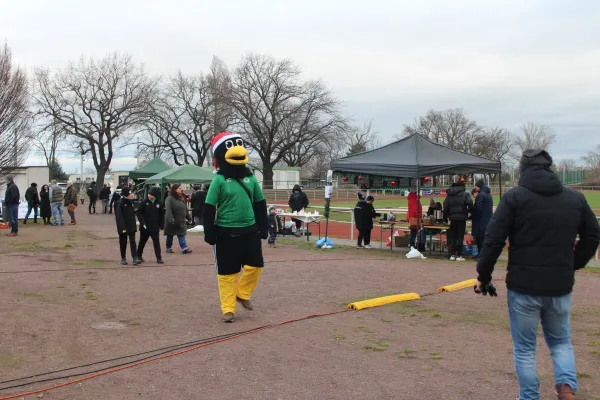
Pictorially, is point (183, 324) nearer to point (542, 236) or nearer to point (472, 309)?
point (472, 309)

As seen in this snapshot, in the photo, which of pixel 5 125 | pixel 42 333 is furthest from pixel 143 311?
pixel 5 125

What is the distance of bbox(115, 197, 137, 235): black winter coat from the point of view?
436 inches

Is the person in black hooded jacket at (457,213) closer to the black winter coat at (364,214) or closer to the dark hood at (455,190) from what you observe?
the dark hood at (455,190)

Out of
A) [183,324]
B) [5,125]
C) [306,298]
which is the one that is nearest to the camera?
[183,324]

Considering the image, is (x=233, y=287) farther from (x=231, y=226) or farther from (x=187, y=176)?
(x=187, y=176)

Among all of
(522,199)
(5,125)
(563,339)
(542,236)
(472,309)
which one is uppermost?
(5,125)

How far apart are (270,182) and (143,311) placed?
53.7 metres

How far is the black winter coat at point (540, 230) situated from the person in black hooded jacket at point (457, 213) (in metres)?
9.12

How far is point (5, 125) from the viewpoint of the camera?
786 inches

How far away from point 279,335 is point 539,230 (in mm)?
3120

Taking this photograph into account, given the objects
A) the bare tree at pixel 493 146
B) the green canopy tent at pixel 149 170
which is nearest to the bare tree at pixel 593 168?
the bare tree at pixel 493 146

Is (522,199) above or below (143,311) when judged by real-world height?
above

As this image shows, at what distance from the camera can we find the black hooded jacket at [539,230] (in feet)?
12.2

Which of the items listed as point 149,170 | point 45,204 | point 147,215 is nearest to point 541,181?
point 147,215
